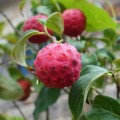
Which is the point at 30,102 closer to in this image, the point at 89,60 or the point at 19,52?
the point at 89,60

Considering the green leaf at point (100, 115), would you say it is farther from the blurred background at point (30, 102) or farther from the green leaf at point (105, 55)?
the blurred background at point (30, 102)

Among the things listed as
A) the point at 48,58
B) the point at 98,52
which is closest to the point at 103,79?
the point at 98,52

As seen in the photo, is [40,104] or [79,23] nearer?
[79,23]

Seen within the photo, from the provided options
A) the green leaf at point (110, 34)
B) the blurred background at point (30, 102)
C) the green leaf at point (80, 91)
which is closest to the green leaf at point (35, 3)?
the green leaf at point (110, 34)

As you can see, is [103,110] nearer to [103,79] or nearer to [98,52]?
[98,52]

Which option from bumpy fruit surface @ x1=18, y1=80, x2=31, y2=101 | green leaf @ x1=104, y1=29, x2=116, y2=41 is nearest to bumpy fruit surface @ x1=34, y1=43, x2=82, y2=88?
green leaf @ x1=104, y1=29, x2=116, y2=41
